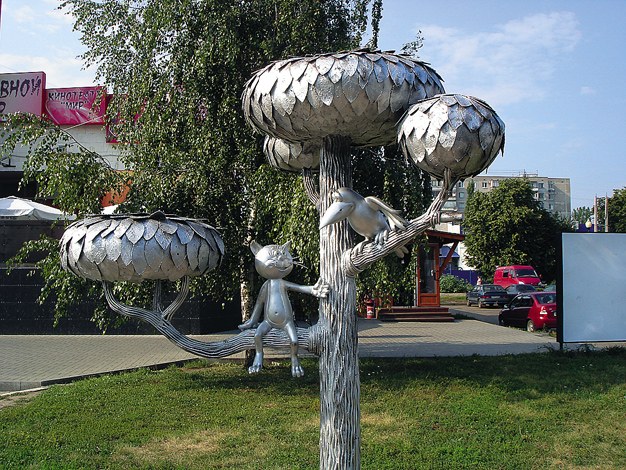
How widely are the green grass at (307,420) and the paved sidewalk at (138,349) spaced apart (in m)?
0.93

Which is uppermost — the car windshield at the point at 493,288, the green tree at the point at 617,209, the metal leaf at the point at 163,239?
the green tree at the point at 617,209

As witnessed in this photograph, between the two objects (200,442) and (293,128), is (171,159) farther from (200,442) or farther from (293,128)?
(293,128)

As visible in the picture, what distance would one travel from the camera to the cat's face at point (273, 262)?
2.50 meters

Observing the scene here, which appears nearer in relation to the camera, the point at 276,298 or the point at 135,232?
the point at 135,232

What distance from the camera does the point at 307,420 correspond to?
6.49 meters

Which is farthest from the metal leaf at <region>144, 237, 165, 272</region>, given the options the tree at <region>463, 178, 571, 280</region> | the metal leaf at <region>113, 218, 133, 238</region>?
the tree at <region>463, 178, 571, 280</region>

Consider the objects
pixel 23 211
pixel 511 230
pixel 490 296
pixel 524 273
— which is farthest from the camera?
pixel 511 230

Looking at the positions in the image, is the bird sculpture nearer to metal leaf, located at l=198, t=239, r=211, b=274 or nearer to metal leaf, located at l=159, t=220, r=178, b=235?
Result: metal leaf, located at l=198, t=239, r=211, b=274

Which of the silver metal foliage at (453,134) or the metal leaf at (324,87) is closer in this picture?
the silver metal foliage at (453,134)

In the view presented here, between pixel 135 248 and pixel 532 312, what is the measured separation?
15991 millimetres

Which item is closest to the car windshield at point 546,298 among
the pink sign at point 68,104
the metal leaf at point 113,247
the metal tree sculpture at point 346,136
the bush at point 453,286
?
the pink sign at point 68,104

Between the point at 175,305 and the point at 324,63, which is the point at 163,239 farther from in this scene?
the point at 324,63

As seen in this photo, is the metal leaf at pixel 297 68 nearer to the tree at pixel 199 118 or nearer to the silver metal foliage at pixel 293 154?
the silver metal foliage at pixel 293 154

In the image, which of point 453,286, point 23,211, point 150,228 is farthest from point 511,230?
point 150,228
